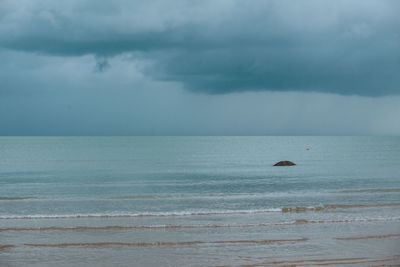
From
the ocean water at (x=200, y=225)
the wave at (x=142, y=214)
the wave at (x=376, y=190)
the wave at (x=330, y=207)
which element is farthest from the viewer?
the wave at (x=376, y=190)

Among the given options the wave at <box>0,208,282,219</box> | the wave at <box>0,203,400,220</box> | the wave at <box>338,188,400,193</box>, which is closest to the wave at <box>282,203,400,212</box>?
the wave at <box>0,203,400,220</box>

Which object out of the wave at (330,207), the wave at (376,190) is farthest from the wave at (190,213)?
the wave at (376,190)

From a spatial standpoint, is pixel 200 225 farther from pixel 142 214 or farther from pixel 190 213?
pixel 142 214

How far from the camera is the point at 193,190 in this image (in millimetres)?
36031

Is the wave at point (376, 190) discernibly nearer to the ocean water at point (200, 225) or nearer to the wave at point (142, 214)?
the ocean water at point (200, 225)

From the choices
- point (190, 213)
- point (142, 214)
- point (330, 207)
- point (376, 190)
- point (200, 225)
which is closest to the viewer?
point (200, 225)

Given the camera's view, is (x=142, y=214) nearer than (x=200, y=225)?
No

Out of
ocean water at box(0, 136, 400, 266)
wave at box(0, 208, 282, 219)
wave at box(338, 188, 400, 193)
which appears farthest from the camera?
wave at box(338, 188, 400, 193)

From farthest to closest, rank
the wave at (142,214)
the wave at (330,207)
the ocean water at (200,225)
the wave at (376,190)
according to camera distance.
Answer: the wave at (376,190) < the wave at (330,207) < the wave at (142,214) < the ocean water at (200,225)

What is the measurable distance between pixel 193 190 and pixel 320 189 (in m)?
11.6

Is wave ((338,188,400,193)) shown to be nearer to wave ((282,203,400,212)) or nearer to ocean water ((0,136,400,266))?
ocean water ((0,136,400,266))

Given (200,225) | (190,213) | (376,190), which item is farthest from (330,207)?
(376,190)

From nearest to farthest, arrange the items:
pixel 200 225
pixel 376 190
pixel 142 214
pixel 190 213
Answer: pixel 200 225 → pixel 142 214 → pixel 190 213 → pixel 376 190

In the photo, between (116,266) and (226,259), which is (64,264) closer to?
(116,266)
